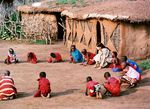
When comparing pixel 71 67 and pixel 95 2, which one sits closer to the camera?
pixel 71 67

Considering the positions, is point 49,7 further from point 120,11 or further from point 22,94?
point 22,94

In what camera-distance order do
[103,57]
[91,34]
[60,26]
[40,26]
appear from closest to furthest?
[103,57] → [91,34] → [40,26] → [60,26]

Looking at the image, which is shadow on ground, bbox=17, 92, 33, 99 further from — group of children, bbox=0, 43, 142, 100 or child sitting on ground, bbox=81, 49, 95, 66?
child sitting on ground, bbox=81, 49, 95, 66

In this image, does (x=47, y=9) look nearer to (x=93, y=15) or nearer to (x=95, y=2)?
(x=95, y=2)

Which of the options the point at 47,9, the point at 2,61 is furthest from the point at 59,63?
the point at 47,9

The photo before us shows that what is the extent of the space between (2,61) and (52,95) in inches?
232

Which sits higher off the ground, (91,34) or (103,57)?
(91,34)

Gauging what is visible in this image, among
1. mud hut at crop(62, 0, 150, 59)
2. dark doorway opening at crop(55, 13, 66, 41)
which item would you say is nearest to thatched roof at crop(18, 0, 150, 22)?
mud hut at crop(62, 0, 150, 59)

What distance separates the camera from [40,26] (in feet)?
73.2

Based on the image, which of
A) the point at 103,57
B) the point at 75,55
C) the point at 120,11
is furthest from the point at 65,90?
the point at 120,11

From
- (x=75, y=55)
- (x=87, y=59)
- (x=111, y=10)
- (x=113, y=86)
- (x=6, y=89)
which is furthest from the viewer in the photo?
(x=111, y=10)

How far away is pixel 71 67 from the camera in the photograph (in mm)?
15859

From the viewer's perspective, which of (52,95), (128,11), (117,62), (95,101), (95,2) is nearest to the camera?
(95,101)

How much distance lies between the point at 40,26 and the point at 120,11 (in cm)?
642
